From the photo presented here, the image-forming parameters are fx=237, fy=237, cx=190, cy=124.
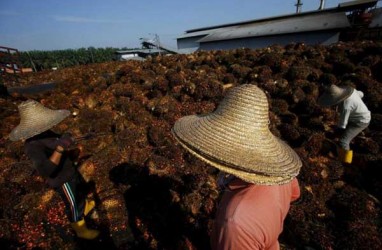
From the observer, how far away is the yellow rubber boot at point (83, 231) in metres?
3.98

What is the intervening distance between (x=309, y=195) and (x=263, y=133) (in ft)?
10.8

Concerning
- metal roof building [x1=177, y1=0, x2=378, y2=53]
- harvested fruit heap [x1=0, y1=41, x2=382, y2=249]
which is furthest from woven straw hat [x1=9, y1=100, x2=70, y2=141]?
metal roof building [x1=177, y1=0, x2=378, y2=53]

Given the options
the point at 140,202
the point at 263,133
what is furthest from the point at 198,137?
the point at 140,202

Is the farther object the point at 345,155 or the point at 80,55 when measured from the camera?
the point at 80,55

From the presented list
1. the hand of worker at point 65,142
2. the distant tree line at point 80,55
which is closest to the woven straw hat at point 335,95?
the hand of worker at point 65,142

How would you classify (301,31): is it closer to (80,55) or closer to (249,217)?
(249,217)

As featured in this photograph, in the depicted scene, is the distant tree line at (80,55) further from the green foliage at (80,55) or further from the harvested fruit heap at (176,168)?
the harvested fruit heap at (176,168)

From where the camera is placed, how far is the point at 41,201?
4797mm

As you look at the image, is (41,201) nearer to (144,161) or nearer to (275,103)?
(144,161)

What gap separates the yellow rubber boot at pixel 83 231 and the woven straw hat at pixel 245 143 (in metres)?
3.19

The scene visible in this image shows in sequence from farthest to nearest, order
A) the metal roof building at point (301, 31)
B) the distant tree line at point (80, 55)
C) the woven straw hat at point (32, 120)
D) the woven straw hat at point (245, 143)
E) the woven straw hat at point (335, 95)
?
the distant tree line at point (80, 55), the metal roof building at point (301, 31), the woven straw hat at point (335, 95), the woven straw hat at point (32, 120), the woven straw hat at point (245, 143)

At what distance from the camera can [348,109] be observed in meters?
4.91

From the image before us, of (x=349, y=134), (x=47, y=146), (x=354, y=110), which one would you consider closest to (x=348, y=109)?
(x=354, y=110)

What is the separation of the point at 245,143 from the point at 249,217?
1.68 ft
